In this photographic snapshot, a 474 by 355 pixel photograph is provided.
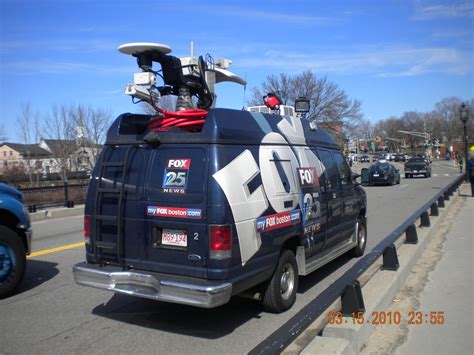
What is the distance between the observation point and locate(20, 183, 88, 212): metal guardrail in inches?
665

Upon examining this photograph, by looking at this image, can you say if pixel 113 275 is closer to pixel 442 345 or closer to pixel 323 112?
pixel 442 345

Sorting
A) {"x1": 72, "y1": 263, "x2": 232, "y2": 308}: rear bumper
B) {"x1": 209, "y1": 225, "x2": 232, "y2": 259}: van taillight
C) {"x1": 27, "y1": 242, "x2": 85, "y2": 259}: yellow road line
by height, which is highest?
{"x1": 209, "y1": 225, "x2": 232, "y2": 259}: van taillight

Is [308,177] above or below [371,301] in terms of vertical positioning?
above

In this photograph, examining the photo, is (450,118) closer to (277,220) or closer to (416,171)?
(416,171)

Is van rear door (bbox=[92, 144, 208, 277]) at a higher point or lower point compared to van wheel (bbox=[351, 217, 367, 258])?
higher

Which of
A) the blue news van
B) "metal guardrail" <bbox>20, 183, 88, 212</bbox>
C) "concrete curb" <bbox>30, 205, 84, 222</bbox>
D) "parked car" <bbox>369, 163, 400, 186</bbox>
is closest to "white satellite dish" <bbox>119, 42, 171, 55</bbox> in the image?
the blue news van

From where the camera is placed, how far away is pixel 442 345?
4406mm

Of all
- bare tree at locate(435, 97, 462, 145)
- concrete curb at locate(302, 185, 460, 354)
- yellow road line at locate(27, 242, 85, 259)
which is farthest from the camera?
bare tree at locate(435, 97, 462, 145)

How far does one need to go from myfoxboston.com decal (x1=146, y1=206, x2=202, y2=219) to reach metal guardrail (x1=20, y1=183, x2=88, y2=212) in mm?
13288

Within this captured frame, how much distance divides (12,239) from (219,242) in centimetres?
343

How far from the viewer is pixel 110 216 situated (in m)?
4.99

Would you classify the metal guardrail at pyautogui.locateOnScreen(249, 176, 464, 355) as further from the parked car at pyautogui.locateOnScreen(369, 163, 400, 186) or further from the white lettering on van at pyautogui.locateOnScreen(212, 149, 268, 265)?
the parked car at pyautogui.locateOnScreen(369, 163, 400, 186)

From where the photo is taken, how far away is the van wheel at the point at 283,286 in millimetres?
5121

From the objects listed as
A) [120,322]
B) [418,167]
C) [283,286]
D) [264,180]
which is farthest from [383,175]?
[120,322]
